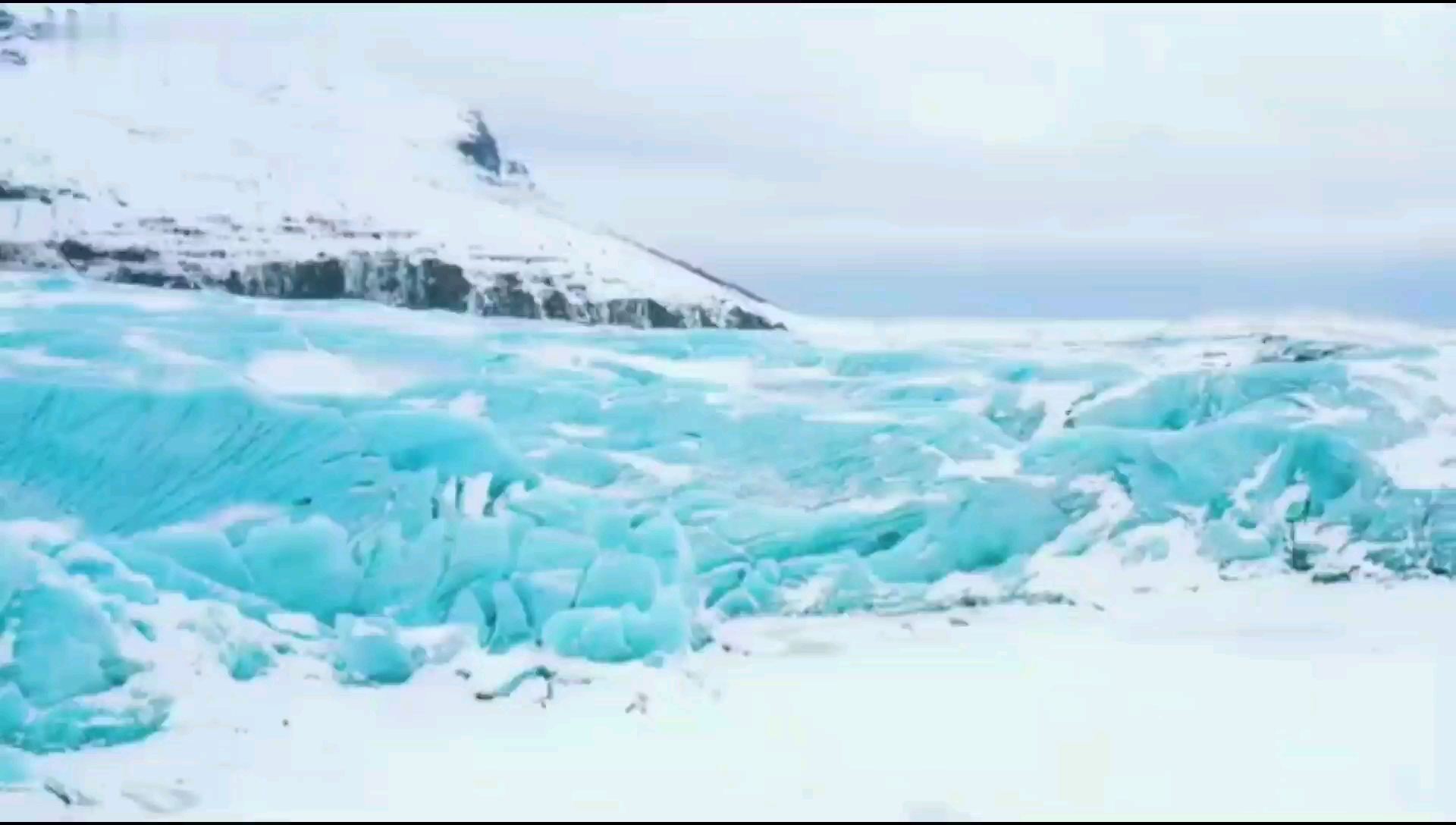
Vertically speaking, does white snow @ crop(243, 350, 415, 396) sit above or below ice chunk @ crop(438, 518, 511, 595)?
above

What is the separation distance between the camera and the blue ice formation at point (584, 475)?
104 inches

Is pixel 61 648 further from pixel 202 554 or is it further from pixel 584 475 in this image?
pixel 584 475

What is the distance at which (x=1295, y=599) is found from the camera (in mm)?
2959

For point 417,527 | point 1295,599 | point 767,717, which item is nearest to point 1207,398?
point 1295,599

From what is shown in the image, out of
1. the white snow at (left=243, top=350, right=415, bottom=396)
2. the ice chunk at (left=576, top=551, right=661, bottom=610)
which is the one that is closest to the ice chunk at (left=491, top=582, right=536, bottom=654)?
the ice chunk at (left=576, top=551, right=661, bottom=610)

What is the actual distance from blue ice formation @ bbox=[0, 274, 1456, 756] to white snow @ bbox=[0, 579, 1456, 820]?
0.29ft

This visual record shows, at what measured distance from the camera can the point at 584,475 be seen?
2.90 m

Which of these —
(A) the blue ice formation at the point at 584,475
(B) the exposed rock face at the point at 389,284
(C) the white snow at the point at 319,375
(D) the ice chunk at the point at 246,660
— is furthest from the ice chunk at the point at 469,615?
(B) the exposed rock face at the point at 389,284

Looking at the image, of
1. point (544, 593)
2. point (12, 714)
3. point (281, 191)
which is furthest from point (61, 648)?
point (281, 191)

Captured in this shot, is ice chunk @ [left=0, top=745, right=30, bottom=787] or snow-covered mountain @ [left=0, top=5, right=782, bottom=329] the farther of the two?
snow-covered mountain @ [left=0, top=5, right=782, bottom=329]

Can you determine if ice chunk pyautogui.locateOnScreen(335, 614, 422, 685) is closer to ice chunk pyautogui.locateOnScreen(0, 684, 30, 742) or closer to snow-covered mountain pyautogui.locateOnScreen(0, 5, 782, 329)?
ice chunk pyautogui.locateOnScreen(0, 684, 30, 742)

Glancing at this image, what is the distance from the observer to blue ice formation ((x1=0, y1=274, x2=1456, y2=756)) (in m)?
2.64

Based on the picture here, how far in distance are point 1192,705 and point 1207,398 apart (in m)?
0.77

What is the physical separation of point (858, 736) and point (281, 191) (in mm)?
1694
